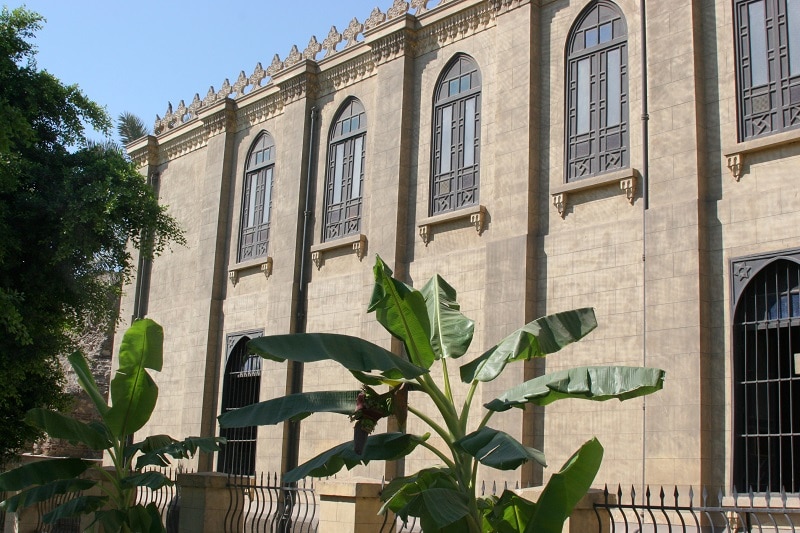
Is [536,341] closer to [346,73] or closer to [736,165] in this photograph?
[736,165]

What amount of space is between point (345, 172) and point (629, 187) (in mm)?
7863

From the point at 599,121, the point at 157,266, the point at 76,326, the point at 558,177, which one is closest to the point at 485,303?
the point at 558,177

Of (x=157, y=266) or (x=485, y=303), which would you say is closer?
(x=485, y=303)

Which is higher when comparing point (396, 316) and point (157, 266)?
point (157, 266)

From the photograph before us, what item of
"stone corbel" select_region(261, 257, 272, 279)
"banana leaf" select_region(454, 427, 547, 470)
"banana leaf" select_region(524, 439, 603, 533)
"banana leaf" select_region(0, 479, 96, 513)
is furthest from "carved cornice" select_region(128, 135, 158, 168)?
"banana leaf" select_region(524, 439, 603, 533)

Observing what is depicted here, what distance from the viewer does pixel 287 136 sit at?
22250 millimetres

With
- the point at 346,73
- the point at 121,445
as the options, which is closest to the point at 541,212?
the point at 346,73

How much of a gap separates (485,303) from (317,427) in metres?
5.30

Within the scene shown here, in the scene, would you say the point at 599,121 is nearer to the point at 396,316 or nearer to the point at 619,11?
the point at 619,11

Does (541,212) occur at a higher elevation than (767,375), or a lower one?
higher

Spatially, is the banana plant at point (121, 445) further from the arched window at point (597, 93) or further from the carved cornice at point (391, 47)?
the carved cornice at point (391, 47)

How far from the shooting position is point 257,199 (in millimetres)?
23172

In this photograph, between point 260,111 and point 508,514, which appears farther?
point 260,111

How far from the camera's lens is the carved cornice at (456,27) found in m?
18.1
